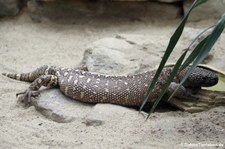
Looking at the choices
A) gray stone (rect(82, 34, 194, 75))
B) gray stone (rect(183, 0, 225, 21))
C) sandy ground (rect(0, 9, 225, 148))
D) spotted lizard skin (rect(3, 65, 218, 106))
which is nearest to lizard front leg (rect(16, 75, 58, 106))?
spotted lizard skin (rect(3, 65, 218, 106))

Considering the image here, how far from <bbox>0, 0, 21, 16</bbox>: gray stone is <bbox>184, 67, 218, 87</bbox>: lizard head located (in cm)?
325

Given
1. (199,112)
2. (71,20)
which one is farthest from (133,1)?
(199,112)

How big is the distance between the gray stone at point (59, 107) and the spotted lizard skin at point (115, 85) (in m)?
0.06

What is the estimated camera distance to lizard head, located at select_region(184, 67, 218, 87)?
3723 mm

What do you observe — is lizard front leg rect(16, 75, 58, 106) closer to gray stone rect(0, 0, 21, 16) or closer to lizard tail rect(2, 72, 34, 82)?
lizard tail rect(2, 72, 34, 82)

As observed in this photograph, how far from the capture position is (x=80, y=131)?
3402mm

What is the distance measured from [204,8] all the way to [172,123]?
283 centimetres

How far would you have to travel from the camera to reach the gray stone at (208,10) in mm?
5770

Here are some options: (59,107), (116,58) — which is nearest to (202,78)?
(116,58)

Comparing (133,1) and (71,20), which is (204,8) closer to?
(133,1)

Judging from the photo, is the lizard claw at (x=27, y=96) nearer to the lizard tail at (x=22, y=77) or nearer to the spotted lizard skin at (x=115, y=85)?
the spotted lizard skin at (x=115, y=85)

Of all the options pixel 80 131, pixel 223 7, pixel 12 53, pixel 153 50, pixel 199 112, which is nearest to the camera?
pixel 80 131

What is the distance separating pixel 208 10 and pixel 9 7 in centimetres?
278

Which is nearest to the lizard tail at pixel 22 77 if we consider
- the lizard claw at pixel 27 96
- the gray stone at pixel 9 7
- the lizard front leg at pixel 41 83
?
the lizard front leg at pixel 41 83
